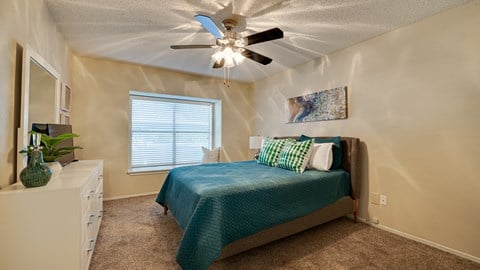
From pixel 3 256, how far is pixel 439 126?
11.6 ft

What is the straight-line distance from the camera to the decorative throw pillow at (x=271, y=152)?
2.92 meters

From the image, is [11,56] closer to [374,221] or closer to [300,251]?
[300,251]

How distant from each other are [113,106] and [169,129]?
110cm

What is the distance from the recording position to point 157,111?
4102 millimetres

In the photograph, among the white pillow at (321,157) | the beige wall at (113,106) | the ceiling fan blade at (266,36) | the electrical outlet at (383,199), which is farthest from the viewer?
the beige wall at (113,106)

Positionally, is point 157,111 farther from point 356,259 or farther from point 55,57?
point 356,259

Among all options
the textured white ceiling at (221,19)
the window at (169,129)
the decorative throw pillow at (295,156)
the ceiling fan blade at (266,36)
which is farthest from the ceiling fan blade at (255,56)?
the window at (169,129)

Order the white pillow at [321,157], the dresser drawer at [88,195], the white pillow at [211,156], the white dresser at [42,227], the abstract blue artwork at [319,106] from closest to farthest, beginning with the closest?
the white dresser at [42,227]
the dresser drawer at [88,195]
the white pillow at [321,157]
the abstract blue artwork at [319,106]
the white pillow at [211,156]

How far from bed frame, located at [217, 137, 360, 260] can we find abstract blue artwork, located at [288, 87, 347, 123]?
0.45 metres

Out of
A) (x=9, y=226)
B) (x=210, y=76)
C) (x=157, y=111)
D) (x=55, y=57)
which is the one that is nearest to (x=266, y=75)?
(x=210, y=76)

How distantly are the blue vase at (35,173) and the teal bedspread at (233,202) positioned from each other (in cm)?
100

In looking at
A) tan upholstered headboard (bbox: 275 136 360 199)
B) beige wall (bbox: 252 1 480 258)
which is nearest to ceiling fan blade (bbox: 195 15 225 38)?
beige wall (bbox: 252 1 480 258)

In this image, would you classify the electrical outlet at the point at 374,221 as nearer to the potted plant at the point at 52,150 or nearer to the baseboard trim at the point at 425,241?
the baseboard trim at the point at 425,241

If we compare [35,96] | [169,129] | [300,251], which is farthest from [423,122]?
[169,129]
